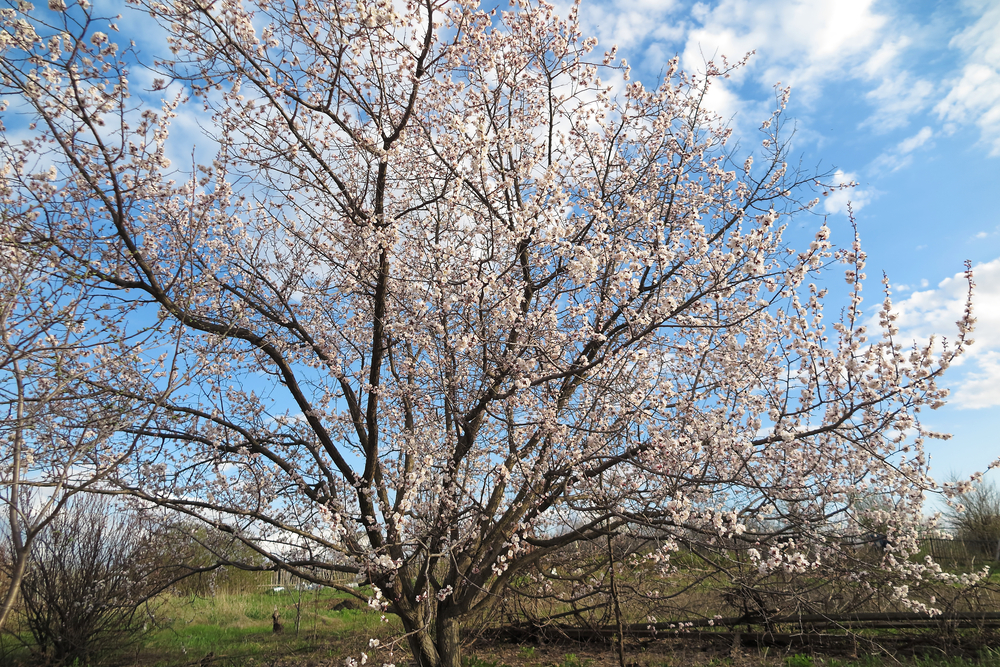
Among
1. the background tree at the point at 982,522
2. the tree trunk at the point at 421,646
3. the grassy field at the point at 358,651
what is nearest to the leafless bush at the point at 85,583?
the grassy field at the point at 358,651

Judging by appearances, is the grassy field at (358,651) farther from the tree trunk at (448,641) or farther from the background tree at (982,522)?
the background tree at (982,522)

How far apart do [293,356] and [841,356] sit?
560 centimetres

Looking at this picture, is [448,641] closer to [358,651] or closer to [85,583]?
[358,651]

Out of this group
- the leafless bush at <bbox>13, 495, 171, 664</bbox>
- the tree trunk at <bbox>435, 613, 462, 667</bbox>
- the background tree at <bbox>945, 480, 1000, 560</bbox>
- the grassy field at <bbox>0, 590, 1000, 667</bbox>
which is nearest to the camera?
the grassy field at <bbox>0, 590, 1000, 667</bbox>

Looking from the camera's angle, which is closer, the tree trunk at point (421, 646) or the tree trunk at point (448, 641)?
the tree trunk at point (421, 646)

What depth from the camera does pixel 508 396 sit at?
18.7ft

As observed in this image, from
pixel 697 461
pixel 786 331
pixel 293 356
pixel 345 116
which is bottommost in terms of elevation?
pixel 697 461

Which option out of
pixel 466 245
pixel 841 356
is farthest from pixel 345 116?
pixel 841 356

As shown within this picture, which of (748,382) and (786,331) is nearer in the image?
(786,331)

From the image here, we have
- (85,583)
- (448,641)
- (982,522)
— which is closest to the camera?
(448,641)

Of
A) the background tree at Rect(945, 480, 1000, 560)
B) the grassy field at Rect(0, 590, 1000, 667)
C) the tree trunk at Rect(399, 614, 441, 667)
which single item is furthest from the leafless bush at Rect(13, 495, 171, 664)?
the background tree at Rect(945, 480, 1000, 560)

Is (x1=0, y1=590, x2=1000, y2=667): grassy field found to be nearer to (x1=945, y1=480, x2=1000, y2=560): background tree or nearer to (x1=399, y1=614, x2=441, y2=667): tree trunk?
(x1=399, y1=614, x2=441, y2=667): tree trunk

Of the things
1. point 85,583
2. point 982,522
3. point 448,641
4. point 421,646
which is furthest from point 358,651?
point 982,522

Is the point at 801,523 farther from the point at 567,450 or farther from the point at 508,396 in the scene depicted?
the point at 508,396
